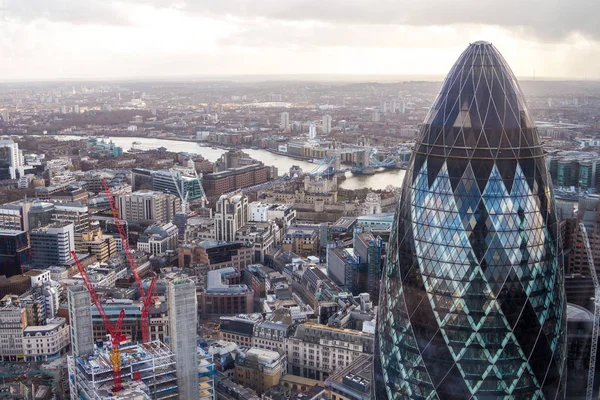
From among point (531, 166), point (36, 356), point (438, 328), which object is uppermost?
point (531, 166)

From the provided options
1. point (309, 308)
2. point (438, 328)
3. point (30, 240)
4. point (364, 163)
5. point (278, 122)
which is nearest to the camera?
point (438, 328)

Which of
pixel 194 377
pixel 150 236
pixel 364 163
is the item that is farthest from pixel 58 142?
pixel 194 377

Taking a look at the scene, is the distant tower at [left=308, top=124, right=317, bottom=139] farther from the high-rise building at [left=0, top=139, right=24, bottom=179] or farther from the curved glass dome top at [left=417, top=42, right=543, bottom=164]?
the curved glass dome top at [left=417, top=42, right=543, bottom=164]

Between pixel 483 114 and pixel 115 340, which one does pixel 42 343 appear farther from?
pixel 483 114

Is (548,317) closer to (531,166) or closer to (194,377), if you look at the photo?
(531,166)

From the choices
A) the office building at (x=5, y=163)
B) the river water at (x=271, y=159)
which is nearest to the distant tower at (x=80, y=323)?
the river water at (x=271, y=159)

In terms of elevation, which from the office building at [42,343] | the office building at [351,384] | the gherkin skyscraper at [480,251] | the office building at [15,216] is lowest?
the office building at [42,343]

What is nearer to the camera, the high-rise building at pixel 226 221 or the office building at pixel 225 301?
the office building at pixel 225 301

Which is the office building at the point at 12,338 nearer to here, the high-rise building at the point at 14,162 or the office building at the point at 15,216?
the office building at the point at 15,216
